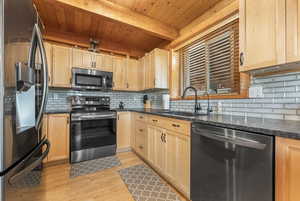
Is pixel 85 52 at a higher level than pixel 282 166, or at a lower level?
higher

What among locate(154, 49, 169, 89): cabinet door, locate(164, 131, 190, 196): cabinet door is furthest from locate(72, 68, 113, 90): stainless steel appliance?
locate(164, 131, 190, 196): cabinet door

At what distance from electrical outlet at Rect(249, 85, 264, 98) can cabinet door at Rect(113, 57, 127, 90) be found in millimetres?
2419

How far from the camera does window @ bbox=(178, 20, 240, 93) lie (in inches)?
69.6

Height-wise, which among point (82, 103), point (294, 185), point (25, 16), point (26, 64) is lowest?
point (294, 185)

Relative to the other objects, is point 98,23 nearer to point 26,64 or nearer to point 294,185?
point 26,64

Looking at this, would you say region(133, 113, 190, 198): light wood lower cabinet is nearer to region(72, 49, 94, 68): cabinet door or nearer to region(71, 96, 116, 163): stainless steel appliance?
region(71, 96, 116, 163): stainless steel appliance

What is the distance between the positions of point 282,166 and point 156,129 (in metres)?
1.42

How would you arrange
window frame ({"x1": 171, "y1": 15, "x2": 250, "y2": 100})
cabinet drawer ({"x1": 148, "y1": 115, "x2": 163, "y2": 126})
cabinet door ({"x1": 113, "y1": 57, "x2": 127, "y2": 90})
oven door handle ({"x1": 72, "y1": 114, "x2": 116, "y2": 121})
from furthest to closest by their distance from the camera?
cabinet door ({"x1": 113, "y1": 57, "x2": 127, "y2": 90}) → oven door handle ({"x1": 72, "y1": 114, "x2": 116, "y2": 121}) → cabinet drawer ({"x1": 148, "y1": 115, "x2": 163, "y2": 126}) → window frame ({"x1": 171, "y1": 15, "x2": 250, "y2": 100})

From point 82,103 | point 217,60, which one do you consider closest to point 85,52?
point 82,103

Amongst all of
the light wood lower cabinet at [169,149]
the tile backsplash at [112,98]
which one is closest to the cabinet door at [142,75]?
the tile backsplash at [112,98]

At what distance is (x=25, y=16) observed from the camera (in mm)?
857

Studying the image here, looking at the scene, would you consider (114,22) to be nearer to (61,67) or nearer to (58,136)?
(61,67)

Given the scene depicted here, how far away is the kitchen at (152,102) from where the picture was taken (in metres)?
0.79

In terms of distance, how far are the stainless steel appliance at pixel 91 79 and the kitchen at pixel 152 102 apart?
0.06 feet
